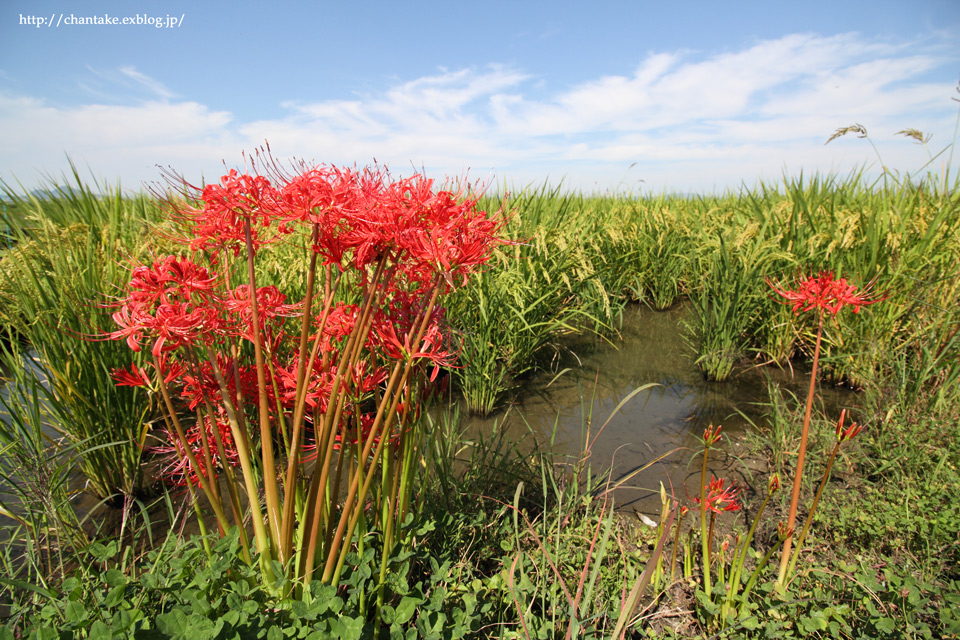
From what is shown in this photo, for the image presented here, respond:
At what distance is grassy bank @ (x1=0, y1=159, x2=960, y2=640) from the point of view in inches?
48.6

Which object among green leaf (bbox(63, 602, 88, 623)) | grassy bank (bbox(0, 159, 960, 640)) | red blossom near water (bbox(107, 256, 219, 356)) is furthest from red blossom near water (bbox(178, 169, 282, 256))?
green leaf (bbox(63, 602, 88, 623))

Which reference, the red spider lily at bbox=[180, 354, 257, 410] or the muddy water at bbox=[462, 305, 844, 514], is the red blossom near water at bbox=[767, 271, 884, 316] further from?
the red spider lily at bbox=[180, 354, 257, 410]

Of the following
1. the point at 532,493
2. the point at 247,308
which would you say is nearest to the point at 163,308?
the point at 247,308

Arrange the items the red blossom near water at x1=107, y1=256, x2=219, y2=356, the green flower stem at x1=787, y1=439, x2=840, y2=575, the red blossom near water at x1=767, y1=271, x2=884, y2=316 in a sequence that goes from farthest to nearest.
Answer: the red blossom near water at x1=767, y1=271, x2=884, y2=316 < the green flower stem at x1=787, y1=439, x2=840, y2=575 < the red blossom near water at x1=107, y1=256, x2=219, y2=356

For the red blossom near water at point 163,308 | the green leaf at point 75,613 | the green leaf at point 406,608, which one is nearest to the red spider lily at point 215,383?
the red blossom near water at point 163,308

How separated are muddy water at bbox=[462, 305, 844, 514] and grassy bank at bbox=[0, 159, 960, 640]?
164 mm

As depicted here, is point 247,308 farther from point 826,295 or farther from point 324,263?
point 826,295

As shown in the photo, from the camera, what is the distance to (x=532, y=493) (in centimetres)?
218

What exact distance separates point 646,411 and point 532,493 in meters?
1.67

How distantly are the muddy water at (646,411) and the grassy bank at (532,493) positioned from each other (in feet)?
0.54

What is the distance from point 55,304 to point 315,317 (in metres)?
1.60

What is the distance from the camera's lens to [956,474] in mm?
2086

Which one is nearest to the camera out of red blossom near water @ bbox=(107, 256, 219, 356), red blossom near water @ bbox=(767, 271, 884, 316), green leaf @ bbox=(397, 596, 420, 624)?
red blossom near water @ bbox=(107, 256, 219, 356)

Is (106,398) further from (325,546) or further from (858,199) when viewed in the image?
(858,199)
